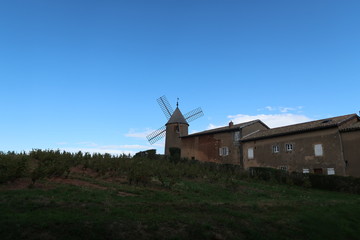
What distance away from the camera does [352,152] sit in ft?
81.7

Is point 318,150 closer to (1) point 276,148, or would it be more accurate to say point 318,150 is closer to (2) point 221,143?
(1) point 276,148

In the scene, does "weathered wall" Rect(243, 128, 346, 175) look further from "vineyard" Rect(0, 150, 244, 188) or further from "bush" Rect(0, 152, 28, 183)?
"bush" Rect(0, 152, 28, 183)

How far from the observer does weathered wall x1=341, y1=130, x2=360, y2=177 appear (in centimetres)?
2447

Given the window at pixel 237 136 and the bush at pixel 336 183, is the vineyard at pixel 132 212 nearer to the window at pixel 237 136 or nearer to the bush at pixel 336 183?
the bush at pixel 336 183

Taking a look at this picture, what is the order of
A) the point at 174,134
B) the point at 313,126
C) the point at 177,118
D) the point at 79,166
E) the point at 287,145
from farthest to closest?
the point at 177,118
the point at 174,134
the point at 287,145
the point at 313,126
the point at 79,166

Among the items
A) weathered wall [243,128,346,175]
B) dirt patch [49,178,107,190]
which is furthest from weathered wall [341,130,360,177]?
dirt patch [49,178,107,190]

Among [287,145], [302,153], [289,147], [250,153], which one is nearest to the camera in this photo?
[302,153]

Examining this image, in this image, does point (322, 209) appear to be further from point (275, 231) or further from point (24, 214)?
point (24, 214)

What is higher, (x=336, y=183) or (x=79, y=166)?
(x=79, y=166)

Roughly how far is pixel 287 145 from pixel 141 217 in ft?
85.0

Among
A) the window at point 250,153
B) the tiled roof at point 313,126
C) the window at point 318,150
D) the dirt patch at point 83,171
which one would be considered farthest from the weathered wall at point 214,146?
the dirt patch at point 83,171

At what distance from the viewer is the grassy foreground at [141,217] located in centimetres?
620

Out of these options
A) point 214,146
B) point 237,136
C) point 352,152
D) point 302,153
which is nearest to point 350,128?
point 352,152

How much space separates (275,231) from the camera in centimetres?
805
